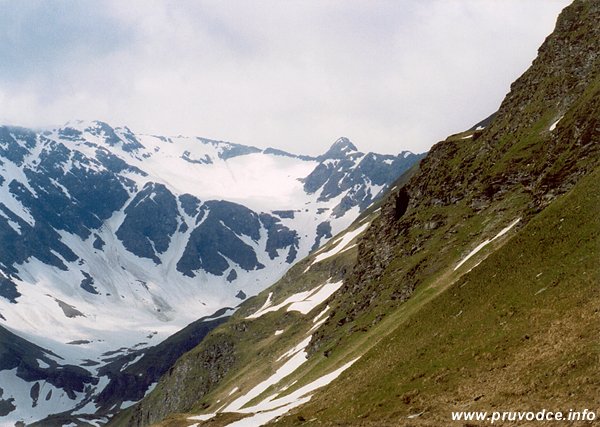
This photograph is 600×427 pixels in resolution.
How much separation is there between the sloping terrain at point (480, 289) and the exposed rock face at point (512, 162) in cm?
25

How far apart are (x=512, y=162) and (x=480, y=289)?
99.7 feet

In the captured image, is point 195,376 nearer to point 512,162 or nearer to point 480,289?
point 512,162

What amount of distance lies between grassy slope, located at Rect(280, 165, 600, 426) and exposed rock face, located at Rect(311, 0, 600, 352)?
1102 cm

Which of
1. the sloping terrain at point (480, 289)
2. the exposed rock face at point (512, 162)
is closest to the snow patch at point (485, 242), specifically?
the sloping terrain at point (480, 289)

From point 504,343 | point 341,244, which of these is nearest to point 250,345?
point 341,244

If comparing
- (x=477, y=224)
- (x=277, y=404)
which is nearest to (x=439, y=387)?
(x=277, y=404)

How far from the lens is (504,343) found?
→ 30.7m

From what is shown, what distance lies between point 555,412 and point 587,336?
577cm

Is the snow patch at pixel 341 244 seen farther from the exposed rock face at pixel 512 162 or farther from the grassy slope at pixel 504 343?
the grassy slope at pixel 504 343

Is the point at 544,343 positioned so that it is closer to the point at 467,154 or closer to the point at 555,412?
the point at 555,412

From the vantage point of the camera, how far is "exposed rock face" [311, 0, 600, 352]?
5419 cm

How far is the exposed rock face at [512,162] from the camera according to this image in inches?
2133

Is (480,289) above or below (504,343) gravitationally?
above

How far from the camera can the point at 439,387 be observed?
30391 mm
